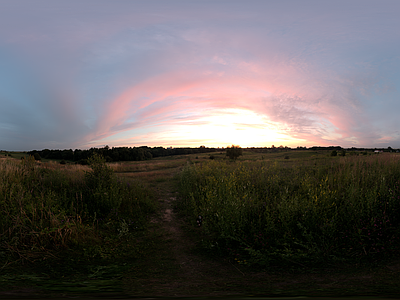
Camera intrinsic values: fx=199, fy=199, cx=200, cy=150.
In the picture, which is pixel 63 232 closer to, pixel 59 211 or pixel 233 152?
pixel 59 211

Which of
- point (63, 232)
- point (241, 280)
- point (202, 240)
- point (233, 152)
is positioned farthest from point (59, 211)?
point (233, 152)

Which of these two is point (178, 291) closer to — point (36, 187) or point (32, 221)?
point (32, 221)

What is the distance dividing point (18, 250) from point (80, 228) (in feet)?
4.36

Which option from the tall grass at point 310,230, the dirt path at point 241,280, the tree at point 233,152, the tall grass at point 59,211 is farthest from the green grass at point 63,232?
the tree at point 233,152

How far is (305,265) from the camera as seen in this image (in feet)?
13.5

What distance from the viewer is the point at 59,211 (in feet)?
20.1

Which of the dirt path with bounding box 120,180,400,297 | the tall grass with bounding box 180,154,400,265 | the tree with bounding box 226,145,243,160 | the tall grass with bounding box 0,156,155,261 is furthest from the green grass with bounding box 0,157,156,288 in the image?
the tree with bounding box 226,145,243,160

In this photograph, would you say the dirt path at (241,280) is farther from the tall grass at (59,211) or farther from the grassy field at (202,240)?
the tall grass at (59,211)

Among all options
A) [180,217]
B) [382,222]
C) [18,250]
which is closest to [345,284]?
[382,222]

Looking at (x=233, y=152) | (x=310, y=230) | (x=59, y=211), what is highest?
(x=233, y=152)

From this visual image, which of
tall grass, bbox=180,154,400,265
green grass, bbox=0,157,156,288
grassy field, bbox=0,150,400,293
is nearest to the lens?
grassy field, bbox=0,150,400,293

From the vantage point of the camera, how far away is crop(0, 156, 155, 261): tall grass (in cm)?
477

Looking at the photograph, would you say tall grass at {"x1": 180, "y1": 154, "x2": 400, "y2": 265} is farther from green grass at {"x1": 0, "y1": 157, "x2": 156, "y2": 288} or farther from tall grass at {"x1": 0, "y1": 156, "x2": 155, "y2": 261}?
tall grass at {"x1": 0, "y1": 156, "x2": 155, "y2": 261}

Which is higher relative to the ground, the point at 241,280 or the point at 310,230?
the point at 310,230
